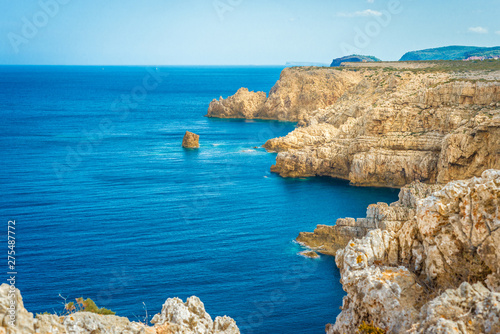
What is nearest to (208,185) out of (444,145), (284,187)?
(284,187)

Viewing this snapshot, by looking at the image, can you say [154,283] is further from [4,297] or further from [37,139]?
[37,139]

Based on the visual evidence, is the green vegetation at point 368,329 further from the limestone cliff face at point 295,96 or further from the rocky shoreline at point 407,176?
the limestone cliff face at point 295,96

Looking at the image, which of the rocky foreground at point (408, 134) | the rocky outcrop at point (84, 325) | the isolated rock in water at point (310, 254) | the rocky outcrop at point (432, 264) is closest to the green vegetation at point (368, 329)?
the rocky outcrop at point (432, 264)

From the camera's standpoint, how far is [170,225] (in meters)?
64.5

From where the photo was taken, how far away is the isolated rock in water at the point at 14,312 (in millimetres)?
13438

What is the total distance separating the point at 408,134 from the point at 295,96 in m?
76.6

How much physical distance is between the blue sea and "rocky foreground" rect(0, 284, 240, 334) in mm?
20695

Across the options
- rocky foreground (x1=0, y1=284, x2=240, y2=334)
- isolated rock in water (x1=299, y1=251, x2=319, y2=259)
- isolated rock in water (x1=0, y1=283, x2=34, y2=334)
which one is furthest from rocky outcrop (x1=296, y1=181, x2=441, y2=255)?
isolated rock in water (x1=0, y1=283, x2=34, y2=334)

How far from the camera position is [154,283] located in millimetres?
47969

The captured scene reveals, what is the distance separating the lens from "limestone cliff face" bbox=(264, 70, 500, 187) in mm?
66062

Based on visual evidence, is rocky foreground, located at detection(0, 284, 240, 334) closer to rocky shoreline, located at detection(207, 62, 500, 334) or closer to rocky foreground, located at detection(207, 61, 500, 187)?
rocky shoreline, located at detection(207, 62, 500, 334)

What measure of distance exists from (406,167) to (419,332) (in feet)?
207

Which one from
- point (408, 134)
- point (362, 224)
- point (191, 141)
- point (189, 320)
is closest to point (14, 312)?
point (189, 320)

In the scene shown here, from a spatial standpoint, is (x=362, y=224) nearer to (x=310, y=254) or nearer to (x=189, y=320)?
(x=310, y=254)
